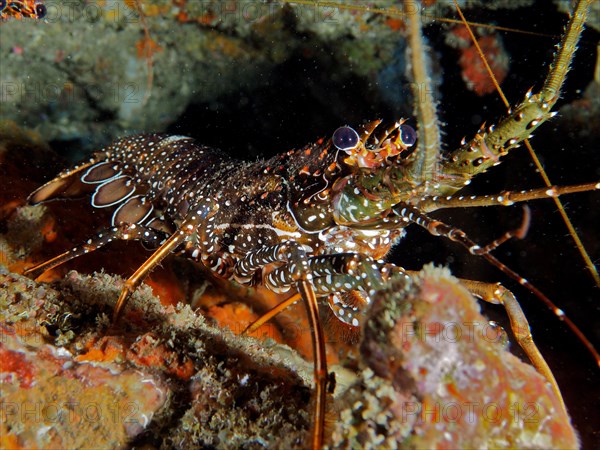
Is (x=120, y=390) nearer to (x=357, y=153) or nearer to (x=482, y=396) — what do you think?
(x=482, y=396)

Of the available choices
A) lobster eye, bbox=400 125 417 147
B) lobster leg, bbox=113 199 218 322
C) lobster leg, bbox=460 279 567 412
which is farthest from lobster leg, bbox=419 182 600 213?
lobster leg, bbox=113 199 218 322

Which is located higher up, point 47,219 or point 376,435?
point 376,435

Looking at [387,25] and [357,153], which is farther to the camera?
[387,25]

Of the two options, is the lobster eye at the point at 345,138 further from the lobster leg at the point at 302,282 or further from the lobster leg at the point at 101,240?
the lobster leg at the point at 101,240

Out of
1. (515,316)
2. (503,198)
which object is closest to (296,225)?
(503,198)

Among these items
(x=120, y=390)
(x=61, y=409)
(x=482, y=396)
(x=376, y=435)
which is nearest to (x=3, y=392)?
(x=61, y=409)

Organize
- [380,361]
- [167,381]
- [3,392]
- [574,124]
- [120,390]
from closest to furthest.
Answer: [380,361]
[3,392]
[120,390]
[167,381]
[574,124]

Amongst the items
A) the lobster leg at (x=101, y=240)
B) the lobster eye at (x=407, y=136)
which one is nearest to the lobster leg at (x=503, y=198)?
the lobster eye at (x=407, y=136)

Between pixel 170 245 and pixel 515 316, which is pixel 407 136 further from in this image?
pixel 170 245
